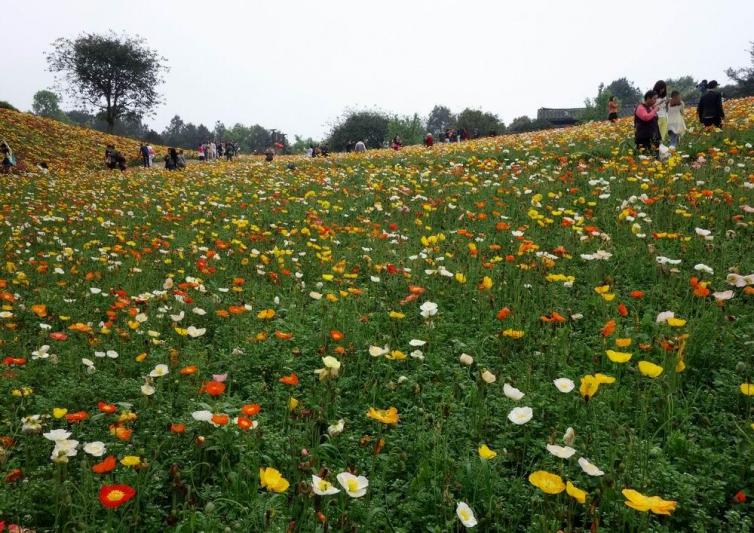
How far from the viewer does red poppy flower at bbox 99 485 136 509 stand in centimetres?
180

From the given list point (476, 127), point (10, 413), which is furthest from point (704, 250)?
point (476, 127)

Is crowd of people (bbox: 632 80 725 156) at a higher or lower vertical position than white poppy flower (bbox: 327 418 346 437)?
higher

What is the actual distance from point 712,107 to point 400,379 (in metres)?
12.1

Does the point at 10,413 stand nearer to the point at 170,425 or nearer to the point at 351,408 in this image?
the point at 170,425

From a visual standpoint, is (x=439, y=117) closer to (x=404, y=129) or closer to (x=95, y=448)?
(x=404, y=129)

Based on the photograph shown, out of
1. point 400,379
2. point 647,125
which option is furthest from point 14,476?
point 647,125

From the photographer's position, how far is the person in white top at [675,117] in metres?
10.1

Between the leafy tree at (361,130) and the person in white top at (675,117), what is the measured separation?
1651 inches

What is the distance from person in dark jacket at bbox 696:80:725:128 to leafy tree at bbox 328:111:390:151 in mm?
40808

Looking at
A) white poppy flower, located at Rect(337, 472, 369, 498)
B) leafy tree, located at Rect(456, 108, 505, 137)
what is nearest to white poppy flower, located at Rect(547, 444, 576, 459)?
white poppy flower, located at Rect(337, 472, 369, 498)

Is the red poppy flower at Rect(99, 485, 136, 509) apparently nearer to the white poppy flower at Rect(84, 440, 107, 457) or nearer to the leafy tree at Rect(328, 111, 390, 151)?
the white poppy flower at Rect(84, 440, 107, 457)

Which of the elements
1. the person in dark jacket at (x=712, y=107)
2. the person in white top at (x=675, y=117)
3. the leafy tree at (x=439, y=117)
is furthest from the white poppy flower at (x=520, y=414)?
the leafy tree at (x=439, y=117)

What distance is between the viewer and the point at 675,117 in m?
10.1

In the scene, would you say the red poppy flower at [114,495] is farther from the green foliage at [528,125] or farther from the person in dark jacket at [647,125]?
the green foliage at [528,125]
